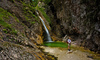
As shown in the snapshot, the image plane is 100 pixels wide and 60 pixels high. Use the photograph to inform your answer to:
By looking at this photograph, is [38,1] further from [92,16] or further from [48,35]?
[92,16]

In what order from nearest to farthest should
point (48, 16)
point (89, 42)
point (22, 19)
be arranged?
point (89, 42) → point (22, 19) → point (48, 16)

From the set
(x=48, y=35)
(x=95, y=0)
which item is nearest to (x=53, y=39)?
(x=48, y=35)

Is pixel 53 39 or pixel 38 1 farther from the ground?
pixel 38 1

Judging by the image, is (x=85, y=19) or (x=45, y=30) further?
(x=45, y=30)

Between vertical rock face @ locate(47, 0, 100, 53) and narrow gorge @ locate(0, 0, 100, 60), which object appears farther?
vertical rock face @ locate(47, 0, 100, 53)

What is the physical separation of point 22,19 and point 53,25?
10834 millimetres

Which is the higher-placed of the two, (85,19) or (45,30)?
(85,19)

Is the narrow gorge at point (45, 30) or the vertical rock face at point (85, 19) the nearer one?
the narrow gorge at point (45, 30)

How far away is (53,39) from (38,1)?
20.0m

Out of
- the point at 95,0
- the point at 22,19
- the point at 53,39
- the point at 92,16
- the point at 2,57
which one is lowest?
the point at 53,39

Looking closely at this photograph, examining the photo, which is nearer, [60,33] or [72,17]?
[72,17]

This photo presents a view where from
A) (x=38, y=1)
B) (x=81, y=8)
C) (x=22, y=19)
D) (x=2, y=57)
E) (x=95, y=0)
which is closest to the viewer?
(x=2, y=57)

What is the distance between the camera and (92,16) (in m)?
11.4

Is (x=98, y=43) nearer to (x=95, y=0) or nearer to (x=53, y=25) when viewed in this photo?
(x=95, y=0)
